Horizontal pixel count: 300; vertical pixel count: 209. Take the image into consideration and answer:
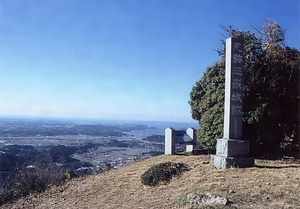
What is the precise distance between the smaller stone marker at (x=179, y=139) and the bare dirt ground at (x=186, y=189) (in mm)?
1442

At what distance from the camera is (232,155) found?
357 inches

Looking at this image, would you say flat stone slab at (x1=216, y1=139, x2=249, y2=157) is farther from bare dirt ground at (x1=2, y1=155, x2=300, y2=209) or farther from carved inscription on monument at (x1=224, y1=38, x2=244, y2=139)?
bare dirt ground at (x1=2, y1=155, x2=300, y2=209)

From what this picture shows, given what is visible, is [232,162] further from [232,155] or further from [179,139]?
[179,139]

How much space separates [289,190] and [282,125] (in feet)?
18.7

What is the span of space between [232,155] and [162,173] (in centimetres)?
207

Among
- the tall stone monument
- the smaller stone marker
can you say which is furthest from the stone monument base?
the smaller stone marker

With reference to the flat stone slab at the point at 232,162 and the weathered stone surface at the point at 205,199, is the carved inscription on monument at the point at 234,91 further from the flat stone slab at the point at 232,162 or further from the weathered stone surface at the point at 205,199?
the weathered stone surface at the point at 205,199

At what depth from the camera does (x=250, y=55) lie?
1209 cm

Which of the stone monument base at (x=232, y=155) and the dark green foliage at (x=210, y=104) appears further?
the dark green foliage at (x=210, y=104)

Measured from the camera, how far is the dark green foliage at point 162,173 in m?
8.85

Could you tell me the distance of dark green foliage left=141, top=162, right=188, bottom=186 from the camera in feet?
29.0

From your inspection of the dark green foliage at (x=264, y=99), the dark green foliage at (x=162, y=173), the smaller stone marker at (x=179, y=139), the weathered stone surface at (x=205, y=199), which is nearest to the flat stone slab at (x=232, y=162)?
the dark green foliage at (x=162, y=173)

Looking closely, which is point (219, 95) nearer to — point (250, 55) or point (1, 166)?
point (250, 55)

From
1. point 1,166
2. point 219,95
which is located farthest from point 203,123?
point 1,166
